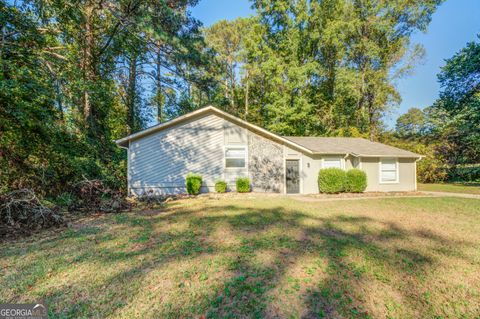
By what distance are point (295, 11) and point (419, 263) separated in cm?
2324

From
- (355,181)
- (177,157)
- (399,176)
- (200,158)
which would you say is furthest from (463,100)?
(177,157)

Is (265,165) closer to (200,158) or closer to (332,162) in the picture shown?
(200,158)

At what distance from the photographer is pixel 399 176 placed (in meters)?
13.8

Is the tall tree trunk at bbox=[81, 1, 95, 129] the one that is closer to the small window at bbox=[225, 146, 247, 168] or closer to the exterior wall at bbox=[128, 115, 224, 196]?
the exterior wall at bbox=[128, 115, 224, 196]

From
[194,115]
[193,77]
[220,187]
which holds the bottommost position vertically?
[220,187]

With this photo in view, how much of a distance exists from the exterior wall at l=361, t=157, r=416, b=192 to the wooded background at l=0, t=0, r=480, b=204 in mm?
7654

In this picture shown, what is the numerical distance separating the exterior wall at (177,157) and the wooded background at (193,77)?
1.56 meters

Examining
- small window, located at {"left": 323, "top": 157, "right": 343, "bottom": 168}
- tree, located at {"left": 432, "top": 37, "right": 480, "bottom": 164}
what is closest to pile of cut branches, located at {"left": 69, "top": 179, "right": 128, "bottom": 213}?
small window, located at {"left": 323, "top": 157, "right": 343, "bottom": 168}

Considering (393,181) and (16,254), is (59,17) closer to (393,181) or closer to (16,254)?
(16,254)

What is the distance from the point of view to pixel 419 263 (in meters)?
3.75

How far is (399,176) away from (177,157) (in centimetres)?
1348

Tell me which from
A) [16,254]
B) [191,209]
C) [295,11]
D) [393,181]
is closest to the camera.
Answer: [16,254]

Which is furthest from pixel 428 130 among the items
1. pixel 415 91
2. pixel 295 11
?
pixel 295 11

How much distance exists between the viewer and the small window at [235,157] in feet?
40.1
